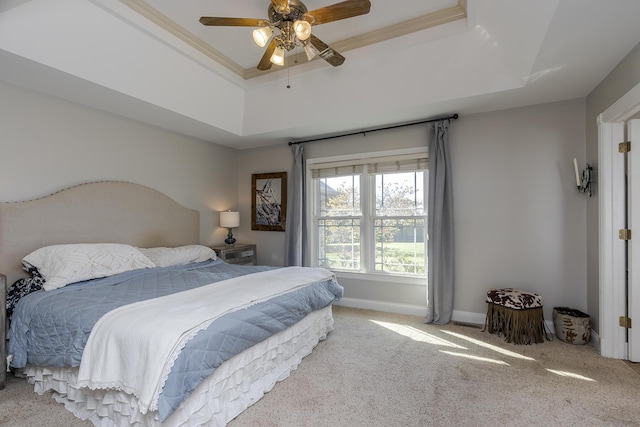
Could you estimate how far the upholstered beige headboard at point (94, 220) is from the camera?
257cm

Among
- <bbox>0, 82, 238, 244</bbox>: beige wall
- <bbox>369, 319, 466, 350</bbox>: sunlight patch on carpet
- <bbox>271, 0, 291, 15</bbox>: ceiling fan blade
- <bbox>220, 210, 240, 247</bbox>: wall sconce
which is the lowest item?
<bbox>369, 319, 466, 350</bbox>: sunlight patch on carpet

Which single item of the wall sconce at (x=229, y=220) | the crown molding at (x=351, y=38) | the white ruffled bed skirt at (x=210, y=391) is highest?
the crown molding at (x=351, y=38)

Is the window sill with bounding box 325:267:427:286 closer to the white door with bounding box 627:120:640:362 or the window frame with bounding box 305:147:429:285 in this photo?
the window frame with bounding box 305:147:429:285

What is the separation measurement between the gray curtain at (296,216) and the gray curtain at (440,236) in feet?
5.70

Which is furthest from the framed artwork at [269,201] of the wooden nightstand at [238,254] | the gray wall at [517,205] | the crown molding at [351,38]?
the gray wall at [517,205]

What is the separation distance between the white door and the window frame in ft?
5.73

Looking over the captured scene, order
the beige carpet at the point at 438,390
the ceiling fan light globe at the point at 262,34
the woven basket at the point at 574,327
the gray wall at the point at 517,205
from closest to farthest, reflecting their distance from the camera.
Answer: the beige carpet at the point at 438,390
the ceiling fan light globe at the point at 262,34
the woven basket at the point at 574,327
the gray wall at the point at 517,205

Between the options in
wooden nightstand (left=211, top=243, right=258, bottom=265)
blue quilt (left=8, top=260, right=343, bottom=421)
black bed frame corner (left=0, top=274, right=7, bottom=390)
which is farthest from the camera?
wooden nightstand (left=211, top=243, right=258, bottom=265)

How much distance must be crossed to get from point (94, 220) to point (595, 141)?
4.88 meters

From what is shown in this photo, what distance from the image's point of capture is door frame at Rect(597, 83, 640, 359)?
8.27ft

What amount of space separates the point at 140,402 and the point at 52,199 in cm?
237

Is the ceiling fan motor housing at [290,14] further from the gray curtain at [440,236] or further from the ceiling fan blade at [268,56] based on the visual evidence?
the gray curtain at [440,236]

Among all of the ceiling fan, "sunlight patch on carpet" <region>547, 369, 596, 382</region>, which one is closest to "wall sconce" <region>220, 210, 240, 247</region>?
the ceiling fan

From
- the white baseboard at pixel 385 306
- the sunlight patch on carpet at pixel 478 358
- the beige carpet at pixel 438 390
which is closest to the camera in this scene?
the beige carpet at pixel 438 390
